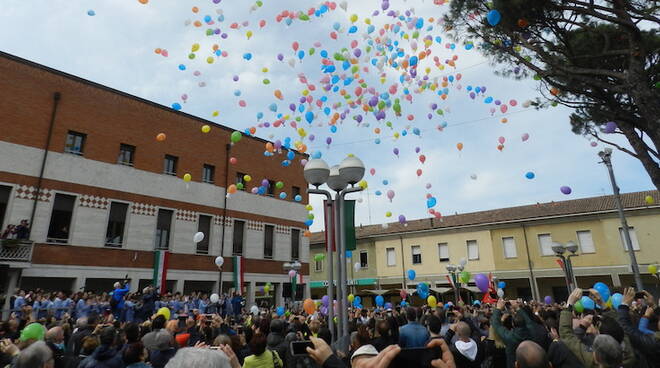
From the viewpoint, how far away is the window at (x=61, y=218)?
16.7 meters

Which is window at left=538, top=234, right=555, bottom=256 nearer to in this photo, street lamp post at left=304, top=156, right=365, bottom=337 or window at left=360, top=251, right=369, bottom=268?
window at left=360, top=251, right=369, bottom=268

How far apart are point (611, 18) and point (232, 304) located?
1717 cm

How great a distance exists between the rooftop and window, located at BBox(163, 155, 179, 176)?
1977cm

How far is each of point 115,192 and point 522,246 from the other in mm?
26935

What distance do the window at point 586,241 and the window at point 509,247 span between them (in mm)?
4203

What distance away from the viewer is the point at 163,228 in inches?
809

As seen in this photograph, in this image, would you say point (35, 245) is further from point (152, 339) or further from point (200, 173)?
point (152, 339)

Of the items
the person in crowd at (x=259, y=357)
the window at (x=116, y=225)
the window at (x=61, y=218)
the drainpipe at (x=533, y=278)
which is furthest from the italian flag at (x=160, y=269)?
the drainpipe at (x=533, y=278)

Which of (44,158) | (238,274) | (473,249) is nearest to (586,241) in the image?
(473,249)

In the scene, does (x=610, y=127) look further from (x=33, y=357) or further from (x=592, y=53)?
(x=33, y=357)

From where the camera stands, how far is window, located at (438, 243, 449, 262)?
3203 centimetres

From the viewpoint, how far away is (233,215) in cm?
2380

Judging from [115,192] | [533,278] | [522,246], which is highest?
[115,192]

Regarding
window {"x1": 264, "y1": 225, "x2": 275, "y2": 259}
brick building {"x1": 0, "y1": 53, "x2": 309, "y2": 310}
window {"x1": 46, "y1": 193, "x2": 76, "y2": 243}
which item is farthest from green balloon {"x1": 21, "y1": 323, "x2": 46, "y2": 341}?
window {"x1": 264, "y1": 225, "x2": 275, "y2": 259}
